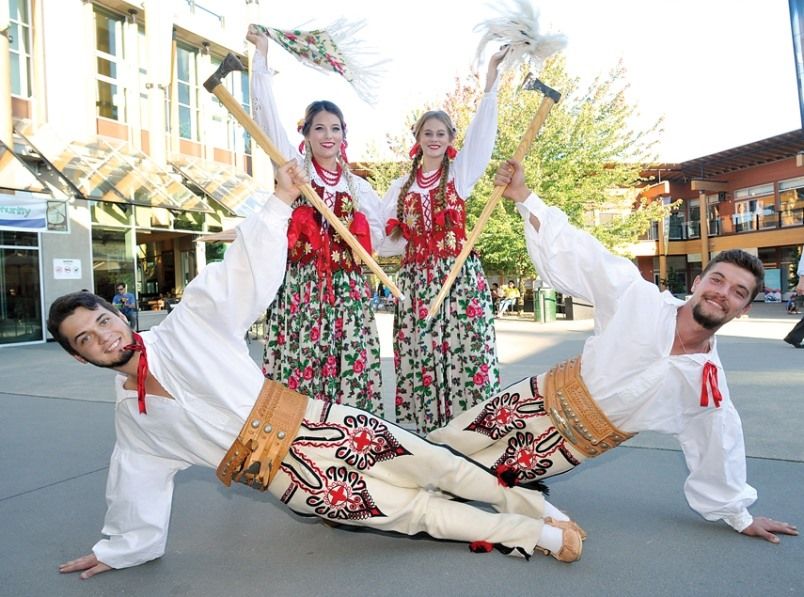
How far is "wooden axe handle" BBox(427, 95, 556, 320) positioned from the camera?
223 cm

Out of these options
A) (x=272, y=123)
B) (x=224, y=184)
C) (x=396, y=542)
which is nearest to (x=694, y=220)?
(x=224, y=184)

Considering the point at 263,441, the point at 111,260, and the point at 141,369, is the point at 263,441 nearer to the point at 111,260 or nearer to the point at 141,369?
the point at 141,369

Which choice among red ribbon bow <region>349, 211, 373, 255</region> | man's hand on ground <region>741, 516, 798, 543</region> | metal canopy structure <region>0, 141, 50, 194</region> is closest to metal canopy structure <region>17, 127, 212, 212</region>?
metal canopy structure <region>0, 141, 50, 194</region>

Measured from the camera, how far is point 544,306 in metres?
11.5

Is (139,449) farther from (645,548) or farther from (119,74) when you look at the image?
(119,74)

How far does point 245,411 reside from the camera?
5.87 ft

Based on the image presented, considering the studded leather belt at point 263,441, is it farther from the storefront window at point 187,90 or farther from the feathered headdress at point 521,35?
→ the storefront window at point 187,90

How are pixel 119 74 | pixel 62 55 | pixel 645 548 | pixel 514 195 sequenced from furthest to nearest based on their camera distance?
pixel 119 74 < pixel 62 55 < pixel 514 195 < pixel 645 548

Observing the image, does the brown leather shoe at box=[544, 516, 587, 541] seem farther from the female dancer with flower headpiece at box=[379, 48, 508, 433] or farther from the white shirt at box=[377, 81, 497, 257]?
the white shirt at box=[377, 81, 497, 257]

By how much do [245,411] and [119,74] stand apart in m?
12.0

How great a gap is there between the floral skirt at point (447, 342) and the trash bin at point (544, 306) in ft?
30.0

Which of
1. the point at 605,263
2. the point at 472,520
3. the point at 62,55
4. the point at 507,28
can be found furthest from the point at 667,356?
the point at 62,55

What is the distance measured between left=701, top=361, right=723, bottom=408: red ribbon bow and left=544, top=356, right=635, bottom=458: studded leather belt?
255 mm

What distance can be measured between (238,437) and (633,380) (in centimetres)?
117
